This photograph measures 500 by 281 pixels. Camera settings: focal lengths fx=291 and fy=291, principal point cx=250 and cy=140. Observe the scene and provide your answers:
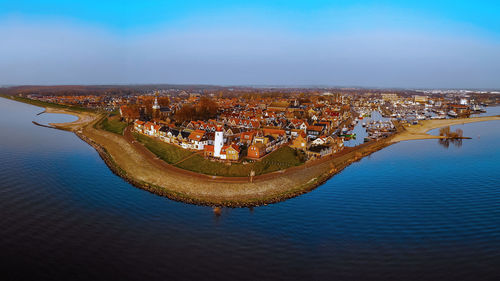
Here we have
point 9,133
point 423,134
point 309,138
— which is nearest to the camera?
point 309,138

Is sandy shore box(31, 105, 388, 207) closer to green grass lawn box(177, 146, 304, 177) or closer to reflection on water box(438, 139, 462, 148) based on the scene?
green grass lawn box(177, 146, 304, 177)

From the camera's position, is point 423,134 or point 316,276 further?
point 423,134

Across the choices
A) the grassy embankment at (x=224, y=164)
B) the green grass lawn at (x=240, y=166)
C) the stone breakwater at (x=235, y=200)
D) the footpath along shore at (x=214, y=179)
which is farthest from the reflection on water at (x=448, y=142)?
the green grass lawn at (x=240, y=166)

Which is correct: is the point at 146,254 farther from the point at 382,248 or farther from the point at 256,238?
the point at 382,248

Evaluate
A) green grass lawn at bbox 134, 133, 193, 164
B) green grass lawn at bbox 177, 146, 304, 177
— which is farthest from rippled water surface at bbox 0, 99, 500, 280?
green grass lawn at bbox 134, 133, 193, 164

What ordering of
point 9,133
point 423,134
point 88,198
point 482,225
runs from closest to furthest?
point 482,225, point 88,198, point 9,133, point 423,134

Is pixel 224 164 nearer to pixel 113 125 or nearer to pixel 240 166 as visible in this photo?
pixel 240 166

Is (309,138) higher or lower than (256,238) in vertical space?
higher

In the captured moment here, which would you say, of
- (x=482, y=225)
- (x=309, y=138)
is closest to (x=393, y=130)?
(x=309, y=138)

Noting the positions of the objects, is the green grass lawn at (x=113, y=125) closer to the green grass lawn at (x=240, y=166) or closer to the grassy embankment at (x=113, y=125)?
the grassy embankment at (x=113, y=125)
